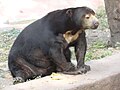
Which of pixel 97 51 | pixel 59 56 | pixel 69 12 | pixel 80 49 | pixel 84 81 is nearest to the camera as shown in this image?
pixel 84 81

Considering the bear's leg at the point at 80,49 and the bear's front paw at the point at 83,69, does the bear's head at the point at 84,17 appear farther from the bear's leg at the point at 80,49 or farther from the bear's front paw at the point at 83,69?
the bear's front paw at the point at 83,69

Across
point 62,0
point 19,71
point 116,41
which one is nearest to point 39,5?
point 62,0

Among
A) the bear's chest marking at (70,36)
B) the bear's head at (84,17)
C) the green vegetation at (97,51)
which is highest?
the bear's head at (84,17)

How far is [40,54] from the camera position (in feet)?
16.4

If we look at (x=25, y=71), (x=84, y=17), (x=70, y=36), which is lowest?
(x=25, y=71)

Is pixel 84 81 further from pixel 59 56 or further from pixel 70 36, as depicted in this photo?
pixel 70 36

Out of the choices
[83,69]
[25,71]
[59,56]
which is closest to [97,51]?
[25,71]

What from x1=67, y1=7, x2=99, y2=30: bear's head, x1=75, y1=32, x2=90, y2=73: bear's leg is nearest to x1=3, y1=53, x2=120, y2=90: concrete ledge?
x1=75, y1=32, x2=90, y2=73: bear's leg

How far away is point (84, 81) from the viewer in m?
4.38

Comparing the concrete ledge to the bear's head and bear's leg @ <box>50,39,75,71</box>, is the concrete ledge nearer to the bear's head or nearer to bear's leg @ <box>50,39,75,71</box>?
bear's leg @ <box>50,39,75,71</box>

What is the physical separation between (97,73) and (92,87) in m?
0.36

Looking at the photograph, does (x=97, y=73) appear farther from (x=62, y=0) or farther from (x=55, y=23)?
(x=62, y=0)

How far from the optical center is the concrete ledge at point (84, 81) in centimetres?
421

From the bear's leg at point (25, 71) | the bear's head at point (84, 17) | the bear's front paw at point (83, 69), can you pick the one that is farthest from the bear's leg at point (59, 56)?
the bear's leg at point (25, 71)
